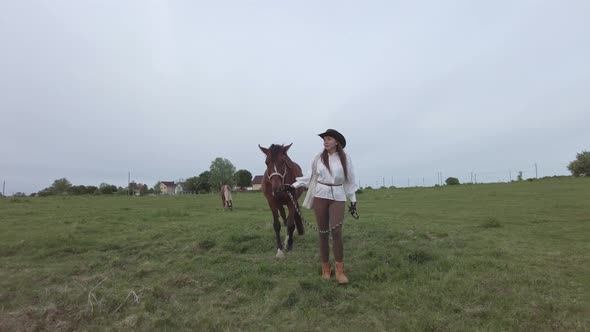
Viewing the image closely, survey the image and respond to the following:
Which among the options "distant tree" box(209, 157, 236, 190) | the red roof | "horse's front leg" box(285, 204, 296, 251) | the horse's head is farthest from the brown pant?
the red roof

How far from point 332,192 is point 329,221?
0.44 metres

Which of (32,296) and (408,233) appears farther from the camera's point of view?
(408,233)

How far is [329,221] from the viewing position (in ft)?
17.8

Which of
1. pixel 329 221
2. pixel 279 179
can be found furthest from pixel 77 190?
pixel 329 221

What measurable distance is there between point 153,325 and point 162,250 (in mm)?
3939

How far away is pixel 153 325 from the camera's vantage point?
161 inches

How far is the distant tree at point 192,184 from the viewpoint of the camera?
9169 cm

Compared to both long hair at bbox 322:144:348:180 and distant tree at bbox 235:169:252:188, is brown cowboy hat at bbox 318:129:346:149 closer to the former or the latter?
long hair at bbox 322:144:348:180

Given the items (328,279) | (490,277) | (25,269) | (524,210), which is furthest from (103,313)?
(524,210)

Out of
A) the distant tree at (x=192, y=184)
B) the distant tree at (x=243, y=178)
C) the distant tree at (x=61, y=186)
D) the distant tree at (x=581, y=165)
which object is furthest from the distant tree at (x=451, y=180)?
the distant tree at (x=61, y=186)

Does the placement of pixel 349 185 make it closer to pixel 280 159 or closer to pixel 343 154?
pixel 343 154

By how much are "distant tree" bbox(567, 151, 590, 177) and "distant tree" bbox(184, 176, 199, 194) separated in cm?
7296

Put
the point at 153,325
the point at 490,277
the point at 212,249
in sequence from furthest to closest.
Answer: the point at 212,249, the point at 490,277, the point at 153,325

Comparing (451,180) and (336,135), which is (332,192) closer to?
(336,135)
